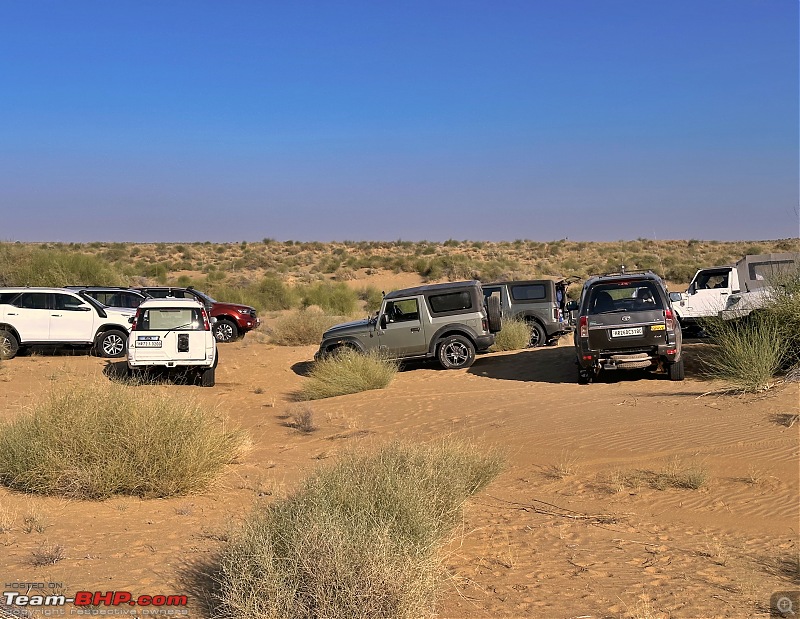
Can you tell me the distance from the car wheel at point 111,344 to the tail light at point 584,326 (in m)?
11.1

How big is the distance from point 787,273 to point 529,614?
36.5ft

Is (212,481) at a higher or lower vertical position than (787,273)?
lower

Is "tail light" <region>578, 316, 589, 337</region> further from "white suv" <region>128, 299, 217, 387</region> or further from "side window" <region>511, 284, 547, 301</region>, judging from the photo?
"white suv" <region>128, 299, 217, 387</region>

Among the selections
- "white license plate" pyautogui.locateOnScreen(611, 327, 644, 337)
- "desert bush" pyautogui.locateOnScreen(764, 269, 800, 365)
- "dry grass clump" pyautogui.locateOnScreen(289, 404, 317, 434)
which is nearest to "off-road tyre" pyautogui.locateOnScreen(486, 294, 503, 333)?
"white license plate" pyautogui.locateOnScreen(611, 327, 644, 337)

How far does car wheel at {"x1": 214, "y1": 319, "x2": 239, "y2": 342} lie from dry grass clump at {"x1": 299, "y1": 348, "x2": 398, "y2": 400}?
27.3 feet

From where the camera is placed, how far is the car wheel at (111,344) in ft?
62.4

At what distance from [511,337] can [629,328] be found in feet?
21.3

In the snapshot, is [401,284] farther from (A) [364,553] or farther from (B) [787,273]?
(A) [364,553]

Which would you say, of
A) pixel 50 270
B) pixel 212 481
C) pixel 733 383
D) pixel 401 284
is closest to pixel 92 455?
pixel 212 481

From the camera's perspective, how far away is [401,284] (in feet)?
150

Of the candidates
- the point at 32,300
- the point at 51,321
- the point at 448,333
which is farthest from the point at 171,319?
the point at 448,333

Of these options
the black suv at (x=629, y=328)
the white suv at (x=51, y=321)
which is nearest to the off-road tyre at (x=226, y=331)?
the white suv at (x=51, y=321)

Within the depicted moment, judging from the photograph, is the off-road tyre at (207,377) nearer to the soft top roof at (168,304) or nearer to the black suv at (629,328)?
the soft top roof at (168,304)

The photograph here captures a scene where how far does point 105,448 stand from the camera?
788 centimetres
